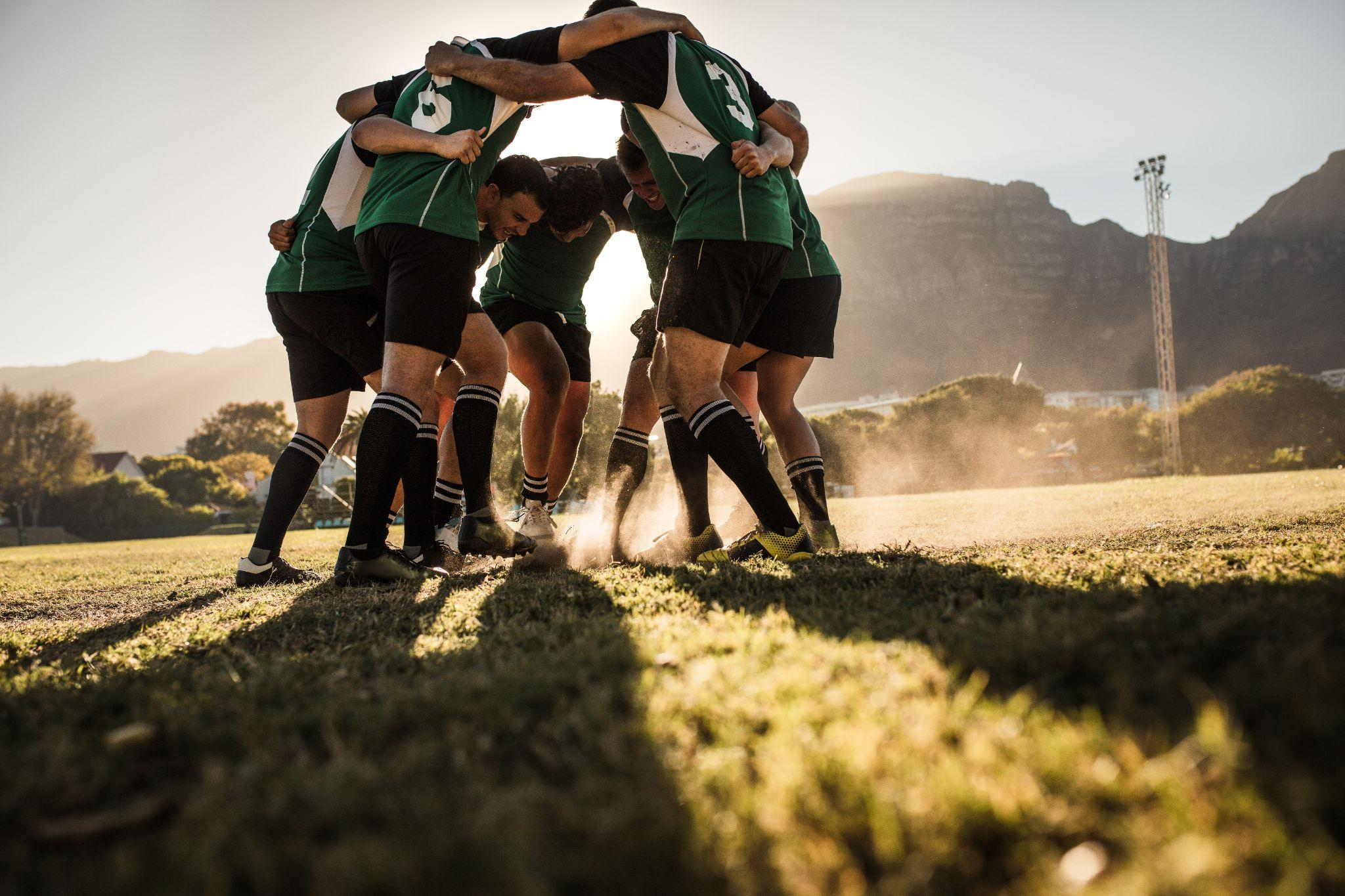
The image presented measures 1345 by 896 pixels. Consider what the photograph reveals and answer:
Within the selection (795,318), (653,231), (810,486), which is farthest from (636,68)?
(810,486)

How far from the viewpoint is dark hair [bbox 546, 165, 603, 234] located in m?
4.31

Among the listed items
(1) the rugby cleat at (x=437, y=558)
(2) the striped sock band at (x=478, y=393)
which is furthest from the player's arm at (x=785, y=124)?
(1) the rugby cleat at (x=437, y=558)

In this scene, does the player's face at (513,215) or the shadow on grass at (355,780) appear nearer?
the shadow on grass at (355,780)

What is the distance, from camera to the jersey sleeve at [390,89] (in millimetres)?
3896

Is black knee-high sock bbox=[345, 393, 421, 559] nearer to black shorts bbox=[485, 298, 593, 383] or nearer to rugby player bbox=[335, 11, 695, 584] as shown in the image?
rugby player bbox=[335, 11, 695, 584]

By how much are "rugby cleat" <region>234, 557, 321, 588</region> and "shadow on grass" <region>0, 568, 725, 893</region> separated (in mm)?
2509

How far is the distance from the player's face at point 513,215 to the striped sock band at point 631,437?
1293 mm

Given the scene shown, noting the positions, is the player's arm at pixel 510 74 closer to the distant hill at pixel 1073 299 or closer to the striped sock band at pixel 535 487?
the striped sock band at pixel 535 487

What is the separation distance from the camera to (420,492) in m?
3.81

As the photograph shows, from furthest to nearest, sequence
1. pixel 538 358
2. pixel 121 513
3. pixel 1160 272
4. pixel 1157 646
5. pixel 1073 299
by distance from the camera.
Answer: pixel 1073 299, pixel 121 513, pixel 1160 272, pixel 538 358, pixel 1157 646

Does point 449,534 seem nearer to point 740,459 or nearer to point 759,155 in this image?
point 740,459

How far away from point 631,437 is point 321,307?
181 centimetres

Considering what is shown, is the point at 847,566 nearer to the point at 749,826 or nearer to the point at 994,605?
the point at 994,605

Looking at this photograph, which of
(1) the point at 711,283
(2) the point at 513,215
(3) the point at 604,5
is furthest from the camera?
(2) the point at 513,215
